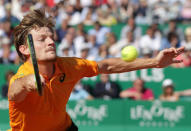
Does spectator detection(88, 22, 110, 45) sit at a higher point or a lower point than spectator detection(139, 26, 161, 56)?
higher

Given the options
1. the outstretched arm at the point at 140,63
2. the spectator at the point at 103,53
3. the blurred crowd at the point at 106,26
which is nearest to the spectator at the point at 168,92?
the blurred crowd at the point at 106,26

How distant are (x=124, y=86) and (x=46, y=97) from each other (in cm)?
665

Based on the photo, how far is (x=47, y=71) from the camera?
4625 mm

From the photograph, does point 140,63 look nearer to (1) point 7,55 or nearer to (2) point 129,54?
(2) point 129,54

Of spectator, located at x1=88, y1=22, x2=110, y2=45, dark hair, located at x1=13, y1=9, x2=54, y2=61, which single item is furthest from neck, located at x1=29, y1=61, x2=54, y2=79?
spectator, located at x1=88, y1=22, x2=110, y2=45

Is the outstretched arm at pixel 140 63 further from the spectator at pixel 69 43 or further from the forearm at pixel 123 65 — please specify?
the spectator at pixel 69 43

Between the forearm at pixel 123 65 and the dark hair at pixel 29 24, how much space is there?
31.9 inches

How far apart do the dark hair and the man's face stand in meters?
0.07

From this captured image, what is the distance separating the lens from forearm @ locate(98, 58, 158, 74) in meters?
4.96

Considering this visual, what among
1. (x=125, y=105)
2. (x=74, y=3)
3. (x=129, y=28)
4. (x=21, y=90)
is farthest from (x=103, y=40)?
(x=21, y=90)

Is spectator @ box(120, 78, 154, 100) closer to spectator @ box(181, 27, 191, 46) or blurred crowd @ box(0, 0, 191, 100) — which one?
blurred crowd @ box(0, 0, 191, 100)

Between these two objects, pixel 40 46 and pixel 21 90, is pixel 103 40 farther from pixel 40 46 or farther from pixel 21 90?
pixel 21 90

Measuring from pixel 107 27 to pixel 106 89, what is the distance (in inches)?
125

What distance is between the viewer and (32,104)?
440 centimetres
